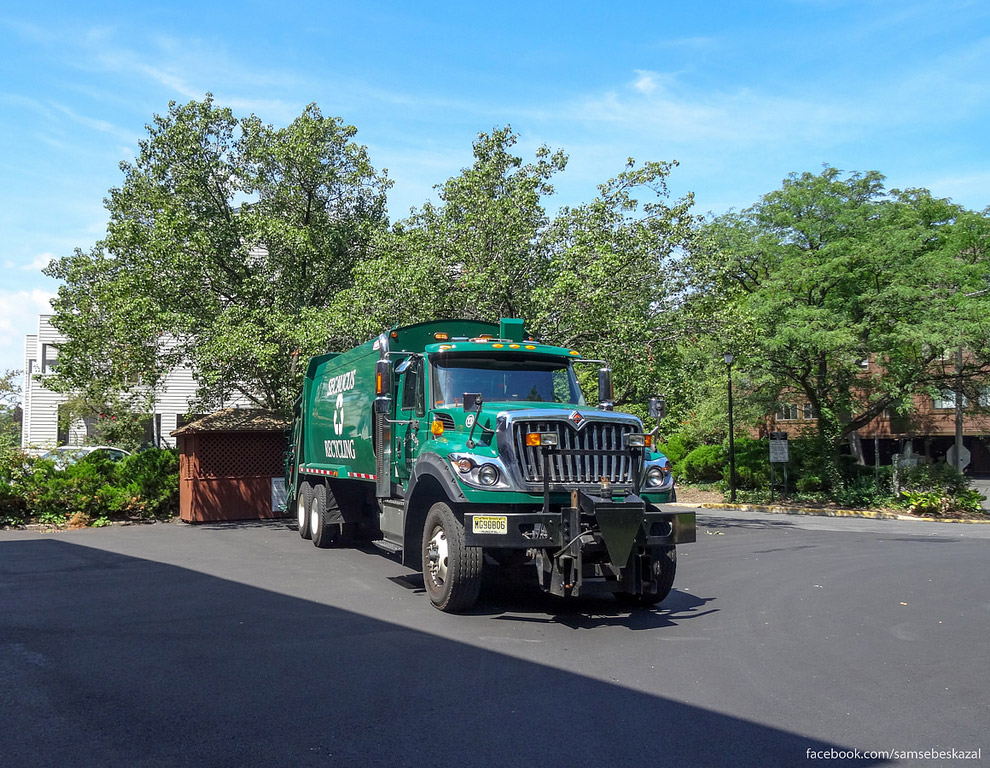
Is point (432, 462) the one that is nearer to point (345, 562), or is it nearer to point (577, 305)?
point (345, 562)

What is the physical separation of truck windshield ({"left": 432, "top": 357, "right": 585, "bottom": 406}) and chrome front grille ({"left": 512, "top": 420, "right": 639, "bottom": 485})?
55.6 inches

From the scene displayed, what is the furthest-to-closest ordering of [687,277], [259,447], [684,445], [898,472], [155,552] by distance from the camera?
[684,445] → [898,472] → [259,447] → [687,277] → [155,552]

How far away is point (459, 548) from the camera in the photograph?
8203 mm

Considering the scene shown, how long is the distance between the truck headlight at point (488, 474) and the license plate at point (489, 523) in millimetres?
383

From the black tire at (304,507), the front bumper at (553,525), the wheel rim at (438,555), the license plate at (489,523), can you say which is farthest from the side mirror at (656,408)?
the black tire at (304,507)

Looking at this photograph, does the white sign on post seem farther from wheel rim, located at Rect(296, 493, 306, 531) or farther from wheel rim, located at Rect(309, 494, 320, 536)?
wheel rim, located at Rect(309, 494, 320, 536)

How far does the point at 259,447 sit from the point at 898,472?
18.9 meters

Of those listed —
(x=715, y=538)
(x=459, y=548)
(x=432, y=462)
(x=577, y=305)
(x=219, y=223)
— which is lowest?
(x=715, y=538)

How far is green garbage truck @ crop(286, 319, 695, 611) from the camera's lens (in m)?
7.89

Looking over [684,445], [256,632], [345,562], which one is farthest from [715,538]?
[684,445]

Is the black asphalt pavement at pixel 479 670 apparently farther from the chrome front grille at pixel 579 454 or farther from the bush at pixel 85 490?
the bush at pixel 85 490

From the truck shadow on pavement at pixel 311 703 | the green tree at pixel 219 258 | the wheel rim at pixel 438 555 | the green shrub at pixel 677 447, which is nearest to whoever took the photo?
the truck shadow on pavement at pixel 311 703

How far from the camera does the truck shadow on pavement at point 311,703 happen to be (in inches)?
182

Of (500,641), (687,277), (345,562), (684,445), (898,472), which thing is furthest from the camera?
(684,445)
